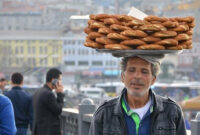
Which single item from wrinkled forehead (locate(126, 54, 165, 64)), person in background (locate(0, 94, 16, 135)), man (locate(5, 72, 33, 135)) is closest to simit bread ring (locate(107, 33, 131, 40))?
wrinkled forehead (locate(126, 54, 165, 64))

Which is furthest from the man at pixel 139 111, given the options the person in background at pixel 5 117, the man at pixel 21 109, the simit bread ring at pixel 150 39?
the man at pixel 21 109

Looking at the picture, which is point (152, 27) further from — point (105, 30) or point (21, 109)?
point (21, 109)

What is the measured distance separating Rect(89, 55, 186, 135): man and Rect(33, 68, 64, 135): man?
12.2 feet

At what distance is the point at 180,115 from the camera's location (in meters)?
3.49

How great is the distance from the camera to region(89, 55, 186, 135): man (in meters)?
3.43

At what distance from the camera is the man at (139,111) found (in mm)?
3426

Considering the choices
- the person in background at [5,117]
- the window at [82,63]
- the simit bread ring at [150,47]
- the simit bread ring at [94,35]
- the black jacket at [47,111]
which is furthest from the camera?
the window at [82,63]

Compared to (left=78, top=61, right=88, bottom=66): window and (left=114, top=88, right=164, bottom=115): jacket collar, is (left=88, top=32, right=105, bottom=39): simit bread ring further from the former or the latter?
(left=78, top=61, right=88, bottom=66): window

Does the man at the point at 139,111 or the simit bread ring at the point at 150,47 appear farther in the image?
the man at the point at 139,111

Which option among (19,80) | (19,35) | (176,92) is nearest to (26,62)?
(19,35)

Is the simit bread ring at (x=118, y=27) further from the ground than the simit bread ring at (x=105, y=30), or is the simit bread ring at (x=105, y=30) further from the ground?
the simit bread ring at (x=118, y=27)

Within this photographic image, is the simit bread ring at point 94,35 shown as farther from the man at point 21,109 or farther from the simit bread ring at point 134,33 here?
the man at point 21,109

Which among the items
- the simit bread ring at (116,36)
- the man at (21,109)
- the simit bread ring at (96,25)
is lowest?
the man at (21,109)

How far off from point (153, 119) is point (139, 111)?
7 cm
